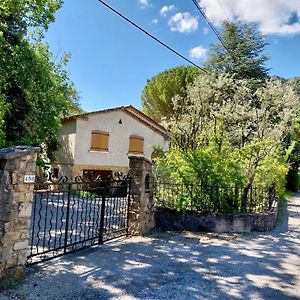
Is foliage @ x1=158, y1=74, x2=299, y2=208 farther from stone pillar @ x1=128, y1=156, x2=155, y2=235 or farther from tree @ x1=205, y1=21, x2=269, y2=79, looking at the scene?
tree @ x1=205, y1=21, x2=269, y2=79

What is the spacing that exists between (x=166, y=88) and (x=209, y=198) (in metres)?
19.4

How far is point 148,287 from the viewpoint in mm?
4141

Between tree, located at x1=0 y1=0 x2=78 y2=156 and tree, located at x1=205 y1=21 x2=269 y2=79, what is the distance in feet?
46.3

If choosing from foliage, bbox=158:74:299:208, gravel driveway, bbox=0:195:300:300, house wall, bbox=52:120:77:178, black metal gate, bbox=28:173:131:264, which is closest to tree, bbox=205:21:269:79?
house wall, bbox=52:120:77:178

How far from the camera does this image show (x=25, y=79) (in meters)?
12.4

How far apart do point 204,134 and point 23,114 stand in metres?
7.54

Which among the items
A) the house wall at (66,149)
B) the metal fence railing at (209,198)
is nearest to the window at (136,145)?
the house wall at (66,149)

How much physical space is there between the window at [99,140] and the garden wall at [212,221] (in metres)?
11.3

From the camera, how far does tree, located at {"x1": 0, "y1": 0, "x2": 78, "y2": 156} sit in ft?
40.1

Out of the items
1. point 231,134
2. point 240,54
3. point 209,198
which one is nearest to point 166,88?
point 240,54

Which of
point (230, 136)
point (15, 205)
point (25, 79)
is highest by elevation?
point (25, 79)

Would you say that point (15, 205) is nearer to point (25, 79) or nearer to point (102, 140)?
point (25, 79)

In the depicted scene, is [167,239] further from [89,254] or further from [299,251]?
[299,251]

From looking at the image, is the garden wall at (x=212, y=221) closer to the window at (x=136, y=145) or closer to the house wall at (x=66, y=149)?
the house wall at (x=66, y=149)
